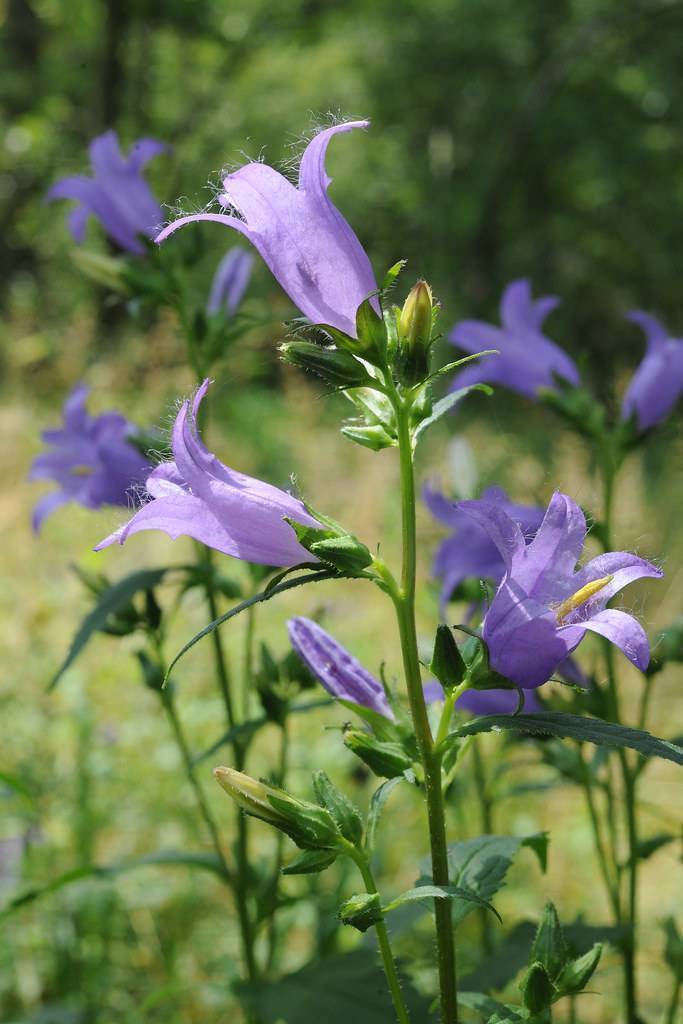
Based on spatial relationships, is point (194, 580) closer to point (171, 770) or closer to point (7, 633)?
point (171, 770)

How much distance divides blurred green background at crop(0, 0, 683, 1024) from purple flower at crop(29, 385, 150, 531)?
0.26m

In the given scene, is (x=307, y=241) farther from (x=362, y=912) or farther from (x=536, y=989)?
(x=536, y=989)

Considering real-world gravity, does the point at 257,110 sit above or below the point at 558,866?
above

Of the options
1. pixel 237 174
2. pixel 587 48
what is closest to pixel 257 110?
pixel 587 48

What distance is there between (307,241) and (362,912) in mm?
684

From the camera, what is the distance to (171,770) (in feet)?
11.8

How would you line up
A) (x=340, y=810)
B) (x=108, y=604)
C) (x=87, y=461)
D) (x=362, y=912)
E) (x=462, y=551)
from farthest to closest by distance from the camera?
(x=87, y=461), (x=462, y=551), (x=108, y=604), (x=340, y=810), (x=362, y=912)

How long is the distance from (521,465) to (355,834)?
483cm

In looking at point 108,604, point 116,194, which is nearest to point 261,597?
point 108,604

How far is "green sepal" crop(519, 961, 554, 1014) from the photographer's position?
108 cm

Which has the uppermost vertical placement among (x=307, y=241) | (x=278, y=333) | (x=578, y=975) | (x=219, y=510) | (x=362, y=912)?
(x=278, y=333)

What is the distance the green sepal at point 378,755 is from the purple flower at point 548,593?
0.16m

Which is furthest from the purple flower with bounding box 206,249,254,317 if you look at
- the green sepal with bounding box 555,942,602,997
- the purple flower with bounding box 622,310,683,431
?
the green sepal with bounding box 555,942,602,997

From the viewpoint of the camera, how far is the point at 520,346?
2.03m
